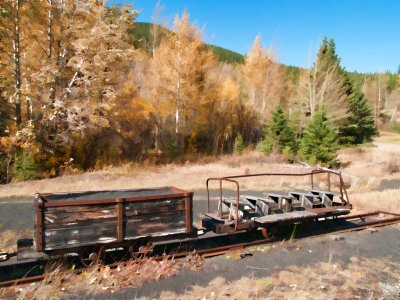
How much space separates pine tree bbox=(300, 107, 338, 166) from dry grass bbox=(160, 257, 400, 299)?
20363mm

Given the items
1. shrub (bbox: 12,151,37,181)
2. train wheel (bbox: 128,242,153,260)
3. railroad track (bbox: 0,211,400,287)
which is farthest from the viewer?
shrub (bbox: 12,151,37,181)

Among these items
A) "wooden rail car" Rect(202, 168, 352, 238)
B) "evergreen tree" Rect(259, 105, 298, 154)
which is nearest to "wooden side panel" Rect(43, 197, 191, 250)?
"wooden rail car" Rect(202, 168, 352, 238)

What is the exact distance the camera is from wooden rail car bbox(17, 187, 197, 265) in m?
6.37

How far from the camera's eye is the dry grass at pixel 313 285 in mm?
6039

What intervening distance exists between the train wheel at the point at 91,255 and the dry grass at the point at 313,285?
5.44ft

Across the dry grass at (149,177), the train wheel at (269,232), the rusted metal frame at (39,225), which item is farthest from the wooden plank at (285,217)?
the dry grass at (149,177)

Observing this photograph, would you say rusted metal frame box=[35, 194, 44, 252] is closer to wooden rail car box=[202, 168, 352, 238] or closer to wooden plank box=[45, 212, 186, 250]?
wooden plank box=[45, 212, 186, 250]

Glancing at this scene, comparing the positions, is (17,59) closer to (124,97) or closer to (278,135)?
(124,97)

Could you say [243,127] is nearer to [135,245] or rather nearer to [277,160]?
[277,160]

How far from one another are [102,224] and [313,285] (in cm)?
421

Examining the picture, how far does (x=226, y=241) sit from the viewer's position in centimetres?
905

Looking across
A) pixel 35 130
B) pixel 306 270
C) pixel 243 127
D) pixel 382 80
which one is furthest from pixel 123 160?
pixel 382 80

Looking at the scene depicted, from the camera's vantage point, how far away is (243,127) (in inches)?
1507

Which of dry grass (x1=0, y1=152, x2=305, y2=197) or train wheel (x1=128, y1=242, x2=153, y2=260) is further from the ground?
train wheel (x1=128, y1=242, x2=153, y2=260)
